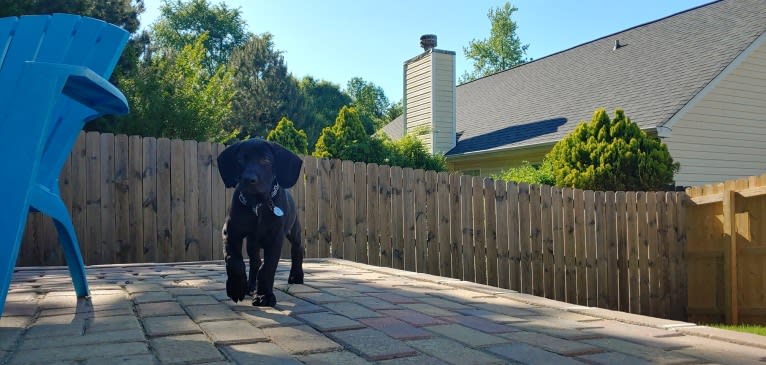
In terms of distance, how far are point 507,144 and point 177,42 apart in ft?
137

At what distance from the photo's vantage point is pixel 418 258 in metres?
7.18

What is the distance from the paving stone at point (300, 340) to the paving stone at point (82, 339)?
595 mm

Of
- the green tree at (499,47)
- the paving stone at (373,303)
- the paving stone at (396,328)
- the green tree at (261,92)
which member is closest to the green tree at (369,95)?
the green tree at (499,47)

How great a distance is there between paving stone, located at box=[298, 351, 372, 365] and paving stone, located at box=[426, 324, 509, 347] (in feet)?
1.89

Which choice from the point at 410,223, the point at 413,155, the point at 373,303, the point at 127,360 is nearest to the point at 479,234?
the point at 410,223

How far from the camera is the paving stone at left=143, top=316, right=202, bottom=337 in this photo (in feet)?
9.03

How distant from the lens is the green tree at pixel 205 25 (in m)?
49.8

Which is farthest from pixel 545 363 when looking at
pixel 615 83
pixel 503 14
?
pixel 503 14

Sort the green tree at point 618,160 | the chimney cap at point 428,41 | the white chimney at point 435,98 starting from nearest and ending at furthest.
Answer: the green tree at point 618,160
the white chimney at point 435,98
the chimney cap at point 428,41

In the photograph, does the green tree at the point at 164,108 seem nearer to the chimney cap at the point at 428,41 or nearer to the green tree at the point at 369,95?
the chimney cap at the point at 428,41

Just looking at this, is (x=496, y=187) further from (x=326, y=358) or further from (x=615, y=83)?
(x=615, y=83)

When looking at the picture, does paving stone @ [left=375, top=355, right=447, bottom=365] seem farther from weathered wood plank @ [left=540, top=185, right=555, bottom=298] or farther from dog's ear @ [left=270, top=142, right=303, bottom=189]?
weathered wood plank @ [left=540, top=185, right=555, bottom=298]

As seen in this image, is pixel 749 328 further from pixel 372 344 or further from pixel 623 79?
pixel 623 79

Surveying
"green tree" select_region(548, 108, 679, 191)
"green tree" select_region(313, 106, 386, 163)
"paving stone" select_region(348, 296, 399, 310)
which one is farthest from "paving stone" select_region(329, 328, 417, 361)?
"green tree" select_region(313, 106, 386, 163)
